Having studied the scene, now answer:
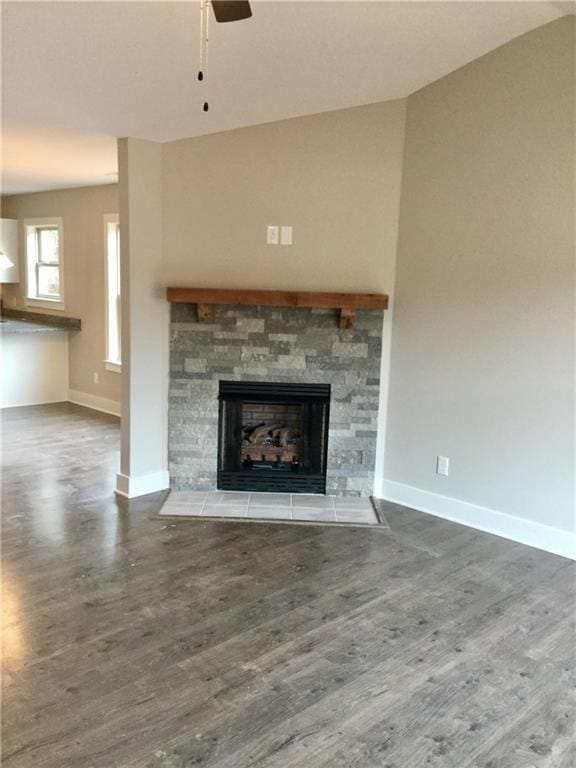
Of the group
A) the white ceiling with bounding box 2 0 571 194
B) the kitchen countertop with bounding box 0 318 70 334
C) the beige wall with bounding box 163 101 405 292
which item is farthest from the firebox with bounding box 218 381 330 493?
the kitchen countertop with bounding box 0 318 70 334

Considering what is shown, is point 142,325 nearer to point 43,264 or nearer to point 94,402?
point 94,402

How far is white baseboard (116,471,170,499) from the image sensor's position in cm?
410

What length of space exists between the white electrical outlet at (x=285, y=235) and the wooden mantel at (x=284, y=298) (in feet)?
1.21

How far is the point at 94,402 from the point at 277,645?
479 cm

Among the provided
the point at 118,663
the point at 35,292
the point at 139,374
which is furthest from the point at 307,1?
the point at 35,292

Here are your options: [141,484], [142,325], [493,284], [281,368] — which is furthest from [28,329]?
[493,284]

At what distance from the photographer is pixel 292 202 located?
399cm

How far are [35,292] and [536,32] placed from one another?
6257mm

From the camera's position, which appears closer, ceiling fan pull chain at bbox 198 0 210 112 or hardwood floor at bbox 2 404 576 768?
hardwood floor at bbox 2 404 576 768

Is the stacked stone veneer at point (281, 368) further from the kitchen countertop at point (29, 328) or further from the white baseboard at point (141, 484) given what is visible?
the kitchen countertop at point (29, 328)

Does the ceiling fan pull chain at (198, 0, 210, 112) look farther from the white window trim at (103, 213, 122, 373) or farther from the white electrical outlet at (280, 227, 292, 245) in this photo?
the white window trim at (103, 213, 122, 373)

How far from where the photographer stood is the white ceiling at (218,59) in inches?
96.7

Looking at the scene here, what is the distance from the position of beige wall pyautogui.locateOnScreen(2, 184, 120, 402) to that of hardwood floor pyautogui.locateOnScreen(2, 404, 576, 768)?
9.60ft

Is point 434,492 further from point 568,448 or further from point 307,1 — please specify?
point 307,1
